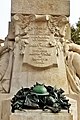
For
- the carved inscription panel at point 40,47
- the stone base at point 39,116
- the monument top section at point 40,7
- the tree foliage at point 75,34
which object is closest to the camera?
the stone base at point 39,116

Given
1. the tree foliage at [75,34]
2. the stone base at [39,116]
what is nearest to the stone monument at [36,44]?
the stone base at [39,116]

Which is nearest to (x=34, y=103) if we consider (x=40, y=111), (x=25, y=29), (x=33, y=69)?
(x=40, y=111)

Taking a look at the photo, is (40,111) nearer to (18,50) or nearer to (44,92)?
(44,92)

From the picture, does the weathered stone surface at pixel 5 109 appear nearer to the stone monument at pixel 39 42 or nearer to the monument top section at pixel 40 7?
the stone monument at pixel 39 42

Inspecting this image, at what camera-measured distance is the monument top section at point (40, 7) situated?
1114cm

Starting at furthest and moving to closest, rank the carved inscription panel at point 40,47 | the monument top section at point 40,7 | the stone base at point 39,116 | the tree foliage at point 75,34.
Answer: the tree foliage at point 75,34 < the monument top section at point 40,7 < the carved inscription panel at point 40,47 < the stone base at point 39,116

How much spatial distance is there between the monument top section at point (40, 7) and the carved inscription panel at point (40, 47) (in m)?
0.43

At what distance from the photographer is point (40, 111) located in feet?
27.0

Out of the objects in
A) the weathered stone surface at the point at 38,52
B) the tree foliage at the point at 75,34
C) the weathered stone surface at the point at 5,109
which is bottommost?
the weathered stone surface at the point at 5,109

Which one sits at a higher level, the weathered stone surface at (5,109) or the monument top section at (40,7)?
Result: the monument top section at (40,7)

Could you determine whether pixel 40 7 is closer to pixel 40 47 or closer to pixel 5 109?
pixel 40 47

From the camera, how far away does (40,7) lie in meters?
11.2

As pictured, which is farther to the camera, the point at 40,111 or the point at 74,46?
the point at 74,46

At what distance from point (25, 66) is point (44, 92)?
2.19 meters
